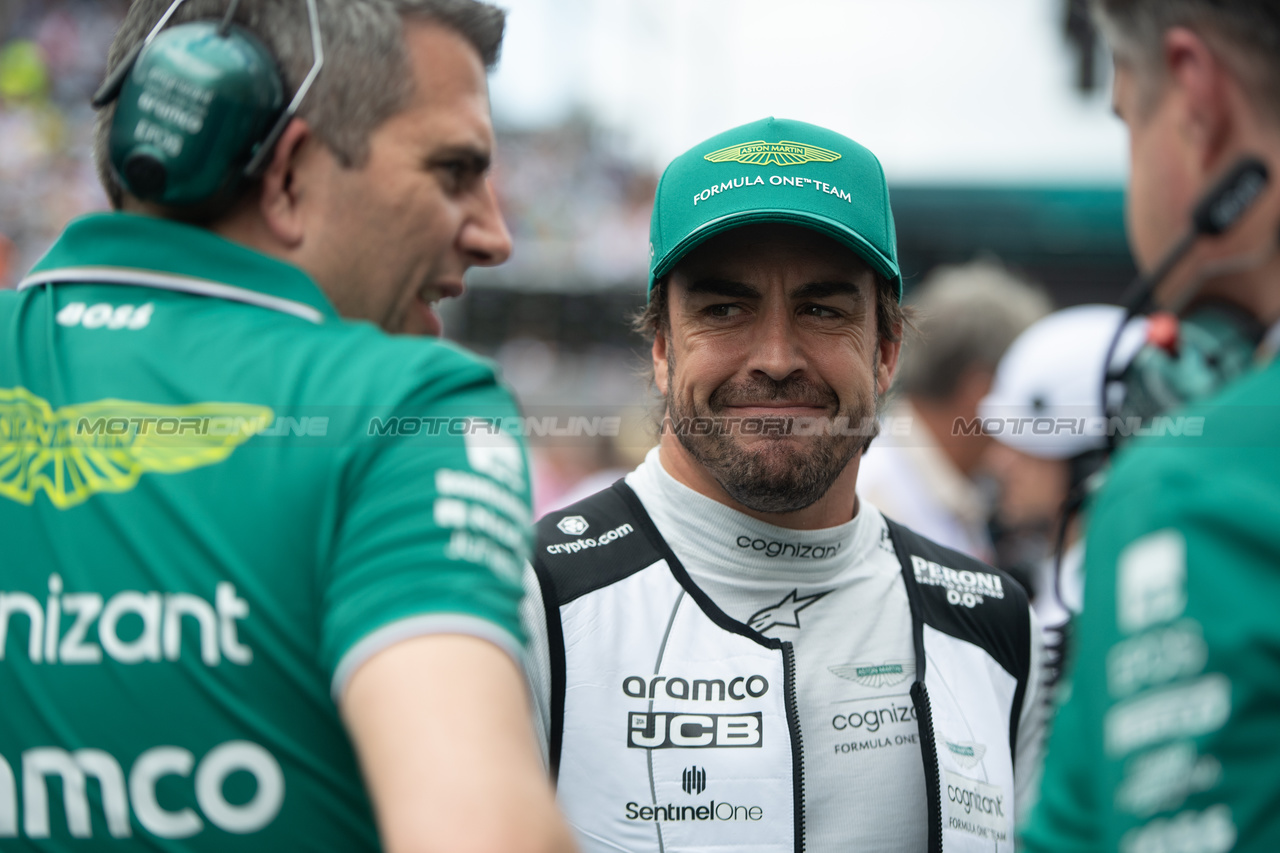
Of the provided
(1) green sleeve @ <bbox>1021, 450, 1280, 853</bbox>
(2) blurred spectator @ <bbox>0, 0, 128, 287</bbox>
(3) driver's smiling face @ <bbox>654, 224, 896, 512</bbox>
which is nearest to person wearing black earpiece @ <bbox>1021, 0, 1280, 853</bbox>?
(1) green sleeve @ <bbox>1021, 450, 1280, 853</bbox>

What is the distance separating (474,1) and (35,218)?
1345 cm

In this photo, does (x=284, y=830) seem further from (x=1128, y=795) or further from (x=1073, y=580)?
(x=1073, y=580)

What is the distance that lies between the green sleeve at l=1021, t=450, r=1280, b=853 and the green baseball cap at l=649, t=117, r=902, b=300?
1118mm

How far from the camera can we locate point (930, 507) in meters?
3.70

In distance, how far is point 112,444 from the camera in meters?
1.13

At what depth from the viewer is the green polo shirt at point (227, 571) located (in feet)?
3.49

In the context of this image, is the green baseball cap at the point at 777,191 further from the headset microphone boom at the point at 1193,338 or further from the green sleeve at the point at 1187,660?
the green sleeve at the point at 1187,660

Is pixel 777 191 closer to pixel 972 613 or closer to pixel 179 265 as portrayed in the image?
pixel 972 613

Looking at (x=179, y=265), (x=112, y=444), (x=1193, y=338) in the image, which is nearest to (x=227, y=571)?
(x=112, y=444)

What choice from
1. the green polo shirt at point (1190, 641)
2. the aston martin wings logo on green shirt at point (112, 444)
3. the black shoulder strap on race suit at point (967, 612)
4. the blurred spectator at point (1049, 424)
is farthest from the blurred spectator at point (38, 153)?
the green polo shirt at point (1190, 641)

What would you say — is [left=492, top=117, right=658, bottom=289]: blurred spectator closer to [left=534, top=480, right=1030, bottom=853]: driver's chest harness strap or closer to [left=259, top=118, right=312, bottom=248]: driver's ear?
[left=534, top=480, right=1030, bottom=853]: driver's chest harness strap

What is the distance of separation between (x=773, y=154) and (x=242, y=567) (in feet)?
4.23

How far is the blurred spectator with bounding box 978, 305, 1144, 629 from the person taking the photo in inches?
126

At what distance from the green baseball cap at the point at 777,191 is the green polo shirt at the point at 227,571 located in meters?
0.94
